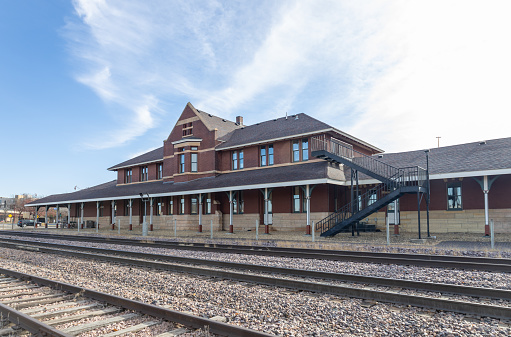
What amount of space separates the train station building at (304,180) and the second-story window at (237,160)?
0.31 ft

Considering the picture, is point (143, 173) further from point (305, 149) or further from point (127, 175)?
point (305, 149)

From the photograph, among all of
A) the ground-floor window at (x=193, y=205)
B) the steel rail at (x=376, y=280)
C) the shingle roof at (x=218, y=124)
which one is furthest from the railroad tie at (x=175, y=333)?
the shingle roof at (x=218, y=124)

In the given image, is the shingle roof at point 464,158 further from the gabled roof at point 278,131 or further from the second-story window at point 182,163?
the second-story window at point 182,163

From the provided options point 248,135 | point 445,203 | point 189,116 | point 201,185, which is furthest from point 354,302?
point 189,116

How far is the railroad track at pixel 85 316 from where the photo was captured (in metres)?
5.12

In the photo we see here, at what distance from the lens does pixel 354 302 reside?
22.4 feet

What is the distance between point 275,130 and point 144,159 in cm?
1825

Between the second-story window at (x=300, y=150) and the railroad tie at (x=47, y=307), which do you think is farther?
the second-story window at (x=300, y=150)

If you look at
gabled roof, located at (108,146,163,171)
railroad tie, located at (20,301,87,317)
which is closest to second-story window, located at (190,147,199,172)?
gabled roof, located at (108,146,163,171)

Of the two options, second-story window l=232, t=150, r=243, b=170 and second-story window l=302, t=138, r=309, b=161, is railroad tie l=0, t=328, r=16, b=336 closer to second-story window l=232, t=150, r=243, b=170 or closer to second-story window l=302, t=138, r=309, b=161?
second-story window l=302, t=138, r=309, b=161

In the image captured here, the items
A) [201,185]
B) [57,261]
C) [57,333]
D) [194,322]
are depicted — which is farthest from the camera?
[201,185]

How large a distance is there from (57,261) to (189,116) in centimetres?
2454

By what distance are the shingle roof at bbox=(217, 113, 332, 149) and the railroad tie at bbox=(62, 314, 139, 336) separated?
2215cm

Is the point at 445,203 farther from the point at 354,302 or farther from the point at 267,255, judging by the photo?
the point at 354,302
